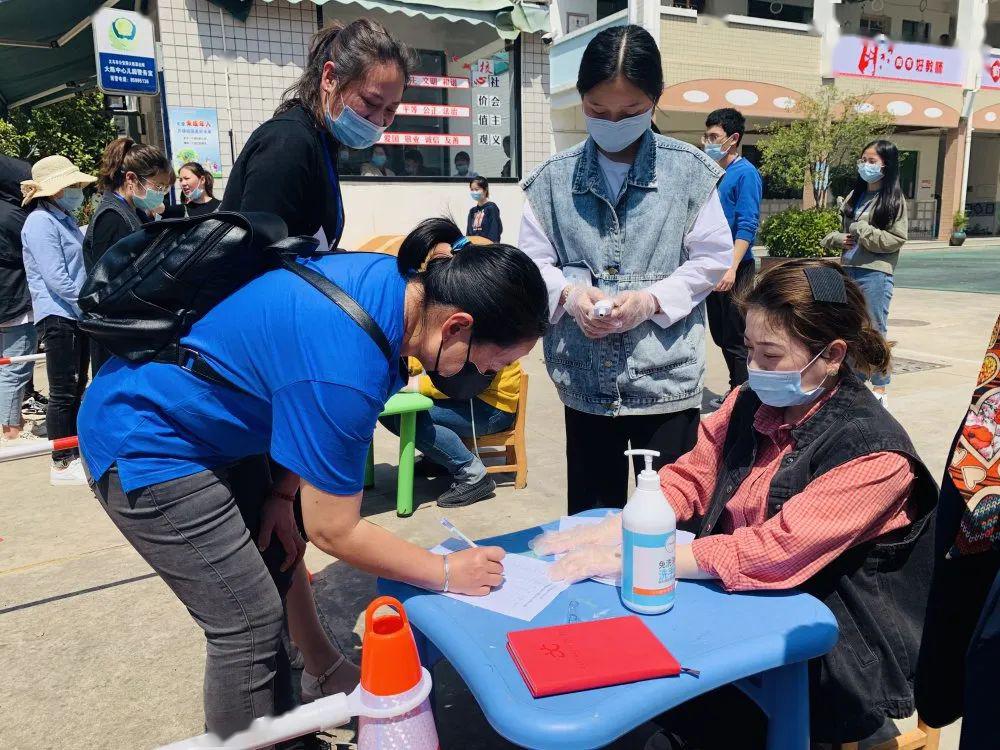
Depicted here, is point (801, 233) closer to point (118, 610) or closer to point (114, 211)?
point (114, 211)

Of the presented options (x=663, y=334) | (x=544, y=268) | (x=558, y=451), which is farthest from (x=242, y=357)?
(x=558, y=451)

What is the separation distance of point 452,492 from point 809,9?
21355 mm

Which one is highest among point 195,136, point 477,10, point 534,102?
point 477,10

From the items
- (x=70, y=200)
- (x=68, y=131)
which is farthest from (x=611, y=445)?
(x=68, y=131)

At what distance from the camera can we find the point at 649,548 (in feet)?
4.69

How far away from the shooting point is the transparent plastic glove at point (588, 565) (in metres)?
1.61

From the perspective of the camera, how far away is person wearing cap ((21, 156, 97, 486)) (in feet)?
14.8

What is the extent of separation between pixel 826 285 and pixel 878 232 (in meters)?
3.49

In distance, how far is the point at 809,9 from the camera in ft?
66.9

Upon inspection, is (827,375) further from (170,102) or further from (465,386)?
(170,102)

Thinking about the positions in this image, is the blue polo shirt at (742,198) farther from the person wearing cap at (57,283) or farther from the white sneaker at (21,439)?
the white sneaker at (21,439)

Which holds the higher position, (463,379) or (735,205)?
(735,205)

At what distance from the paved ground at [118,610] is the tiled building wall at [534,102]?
6815mm

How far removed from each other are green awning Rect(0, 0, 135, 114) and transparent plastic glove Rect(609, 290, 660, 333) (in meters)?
8.38
